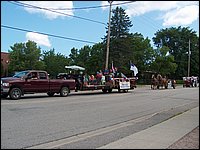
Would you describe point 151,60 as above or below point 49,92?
above

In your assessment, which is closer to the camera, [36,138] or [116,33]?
[36,138]

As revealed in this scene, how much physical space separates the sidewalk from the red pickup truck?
951cm

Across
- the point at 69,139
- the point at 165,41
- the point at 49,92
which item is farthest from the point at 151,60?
the point at 69,139

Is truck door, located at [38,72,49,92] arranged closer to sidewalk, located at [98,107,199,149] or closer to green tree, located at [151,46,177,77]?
sidewalk, located at [98,107,199,149]

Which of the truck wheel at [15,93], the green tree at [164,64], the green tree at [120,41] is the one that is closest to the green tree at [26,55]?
the green tree at [120,41]

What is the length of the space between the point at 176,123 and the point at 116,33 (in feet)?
183

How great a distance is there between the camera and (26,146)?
6.46 m

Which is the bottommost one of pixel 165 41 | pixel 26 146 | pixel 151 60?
pixel 26 146

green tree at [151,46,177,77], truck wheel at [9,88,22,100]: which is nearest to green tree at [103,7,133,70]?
green tree at [151,46,177,77]

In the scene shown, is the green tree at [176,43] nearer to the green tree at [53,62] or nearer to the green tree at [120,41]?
the green tree at [120,41]

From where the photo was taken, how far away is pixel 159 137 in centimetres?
688

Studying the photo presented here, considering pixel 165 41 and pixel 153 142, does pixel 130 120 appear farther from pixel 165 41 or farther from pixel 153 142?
pixel 165 41

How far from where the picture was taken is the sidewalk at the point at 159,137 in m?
5.98

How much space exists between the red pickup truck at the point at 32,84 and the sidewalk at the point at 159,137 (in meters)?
9.51
